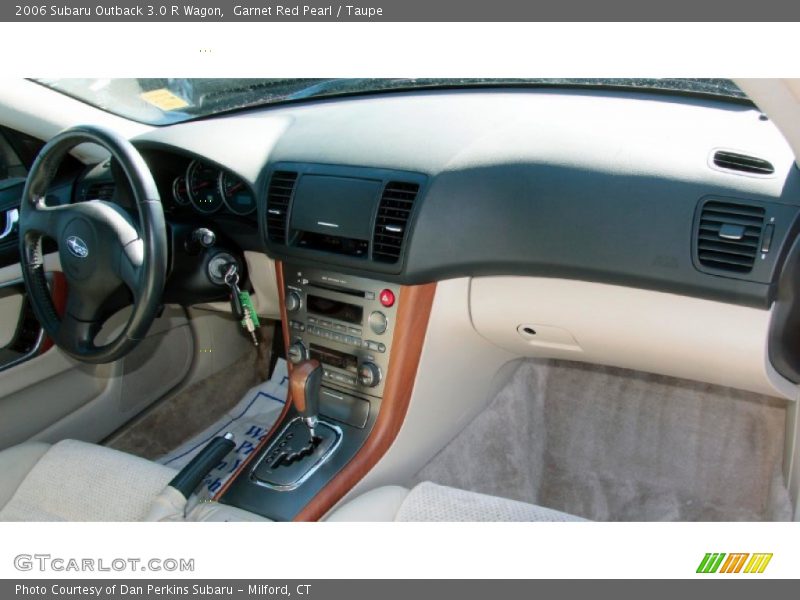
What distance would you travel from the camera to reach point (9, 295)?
204 centimetres

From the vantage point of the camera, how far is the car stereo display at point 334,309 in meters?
1.82

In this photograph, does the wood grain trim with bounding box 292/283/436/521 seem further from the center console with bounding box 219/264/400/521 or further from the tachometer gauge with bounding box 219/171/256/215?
the tachometer gauge with bounding box 219/171/256/215

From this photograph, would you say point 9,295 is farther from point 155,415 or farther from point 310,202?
point 310,202

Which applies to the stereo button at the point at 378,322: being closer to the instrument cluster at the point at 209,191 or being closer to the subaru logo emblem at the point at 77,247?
the instrument cluster at the point at 209,191

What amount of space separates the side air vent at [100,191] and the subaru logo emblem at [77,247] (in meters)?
0.37

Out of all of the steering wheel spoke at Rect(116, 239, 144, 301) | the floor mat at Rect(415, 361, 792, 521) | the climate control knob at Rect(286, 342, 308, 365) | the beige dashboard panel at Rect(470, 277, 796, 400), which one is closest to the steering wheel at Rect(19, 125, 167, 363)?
the steering wheel spoke at Rect(116, 239, 144, 301)

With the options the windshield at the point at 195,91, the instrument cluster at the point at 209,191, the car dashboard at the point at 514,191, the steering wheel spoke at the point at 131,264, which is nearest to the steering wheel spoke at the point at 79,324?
the steering wheel spoke at the point at 131,264

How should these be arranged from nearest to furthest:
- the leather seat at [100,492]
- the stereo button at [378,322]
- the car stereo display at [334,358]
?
1. the leather seat at [100,492]
2. the stereo button at [378,322]
3. the car stereo display at [334,358]

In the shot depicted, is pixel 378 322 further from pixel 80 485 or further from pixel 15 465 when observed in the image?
pixel 15 465

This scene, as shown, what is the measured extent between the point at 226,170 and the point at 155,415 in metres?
1.00

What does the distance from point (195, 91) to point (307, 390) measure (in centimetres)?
100

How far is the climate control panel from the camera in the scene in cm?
178

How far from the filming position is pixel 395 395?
5.96 feet

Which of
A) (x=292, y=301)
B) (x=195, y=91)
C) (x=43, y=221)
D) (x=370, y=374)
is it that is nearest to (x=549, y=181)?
(x=370, y=374)
